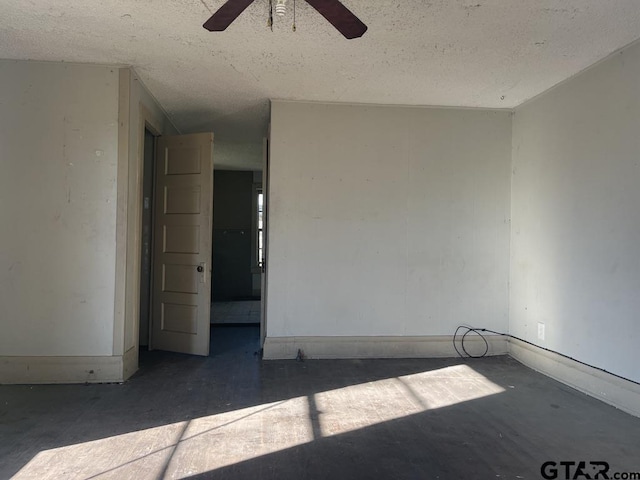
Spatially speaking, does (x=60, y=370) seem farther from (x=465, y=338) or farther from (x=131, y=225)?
(x=465, y=338)

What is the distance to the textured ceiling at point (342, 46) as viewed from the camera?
2.66 metres

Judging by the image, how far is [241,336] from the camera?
5.38 meters

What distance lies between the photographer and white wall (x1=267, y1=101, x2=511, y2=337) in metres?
4.34

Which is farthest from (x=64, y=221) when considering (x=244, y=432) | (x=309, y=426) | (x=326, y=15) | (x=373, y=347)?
(x=373, y=347)

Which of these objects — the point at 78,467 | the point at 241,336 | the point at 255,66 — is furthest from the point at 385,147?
the point at 78,467

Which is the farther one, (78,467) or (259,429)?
(259,429)

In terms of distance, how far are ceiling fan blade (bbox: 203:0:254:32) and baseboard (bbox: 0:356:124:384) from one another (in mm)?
2753

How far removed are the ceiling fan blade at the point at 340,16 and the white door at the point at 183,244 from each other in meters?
2.67

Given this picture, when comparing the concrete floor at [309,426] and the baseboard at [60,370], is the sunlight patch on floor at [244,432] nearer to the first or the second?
the concrete floor at [309,426]

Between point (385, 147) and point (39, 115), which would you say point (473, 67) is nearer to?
point (385, 147)

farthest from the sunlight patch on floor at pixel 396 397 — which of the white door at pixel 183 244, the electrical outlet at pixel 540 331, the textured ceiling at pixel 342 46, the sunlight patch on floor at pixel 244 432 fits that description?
the textured ceiling at pixel 342 46

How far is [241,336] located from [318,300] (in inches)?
61.0

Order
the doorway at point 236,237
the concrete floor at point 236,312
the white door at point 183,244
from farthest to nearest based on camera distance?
the doorway at point 236,237, the concrete floor at point 236,312, the white door at point 183,244

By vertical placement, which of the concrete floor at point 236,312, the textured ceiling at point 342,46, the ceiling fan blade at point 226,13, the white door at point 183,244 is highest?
the textured ceiling at point 342,46
